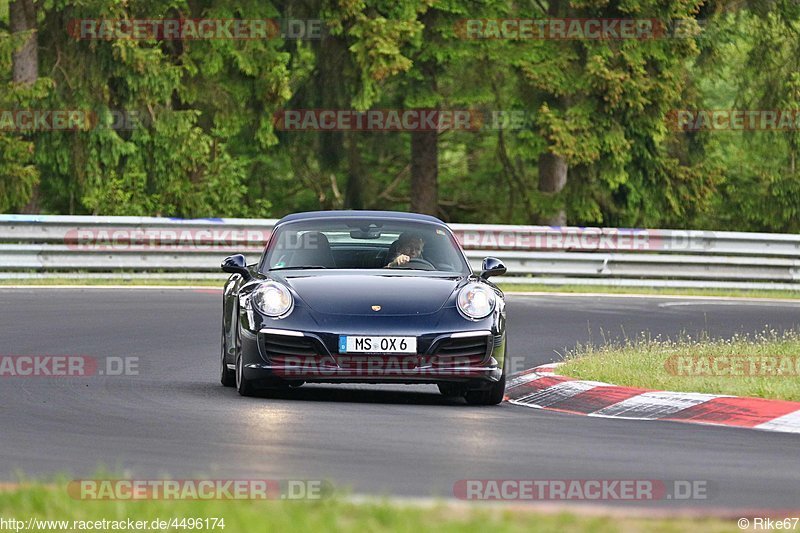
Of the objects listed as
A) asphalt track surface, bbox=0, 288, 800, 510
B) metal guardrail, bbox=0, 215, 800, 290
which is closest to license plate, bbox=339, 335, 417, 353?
asphalt track surface, bbox=0, 288, 800, 510

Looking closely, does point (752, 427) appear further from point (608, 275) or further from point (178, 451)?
point (608, 275)

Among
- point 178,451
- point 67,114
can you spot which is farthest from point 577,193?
point 178,451

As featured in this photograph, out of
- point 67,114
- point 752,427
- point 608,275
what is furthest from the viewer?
point 67,114

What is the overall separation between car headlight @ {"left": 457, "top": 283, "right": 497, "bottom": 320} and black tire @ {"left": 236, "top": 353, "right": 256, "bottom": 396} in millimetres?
1569

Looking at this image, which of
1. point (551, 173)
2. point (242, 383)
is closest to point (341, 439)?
point (242, 383)

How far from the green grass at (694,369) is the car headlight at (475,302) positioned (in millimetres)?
1433

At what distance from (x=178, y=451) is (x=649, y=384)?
4875mm

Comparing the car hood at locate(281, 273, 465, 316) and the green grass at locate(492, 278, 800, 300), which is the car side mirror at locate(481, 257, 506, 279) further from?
the green grass at locate(492, 278, 800, 300)

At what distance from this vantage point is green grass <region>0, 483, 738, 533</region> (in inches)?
236

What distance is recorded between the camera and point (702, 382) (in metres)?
12.3

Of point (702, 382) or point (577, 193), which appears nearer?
point (702, 382)

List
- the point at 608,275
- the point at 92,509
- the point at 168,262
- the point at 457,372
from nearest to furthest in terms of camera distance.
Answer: the point at 92,509
the point at 457,372
the point at 168,262
the point at 608,275

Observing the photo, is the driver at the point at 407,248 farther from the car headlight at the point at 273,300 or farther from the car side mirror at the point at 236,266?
the car headlight at the point at 273,300

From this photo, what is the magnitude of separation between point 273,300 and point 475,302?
141 centimetres
